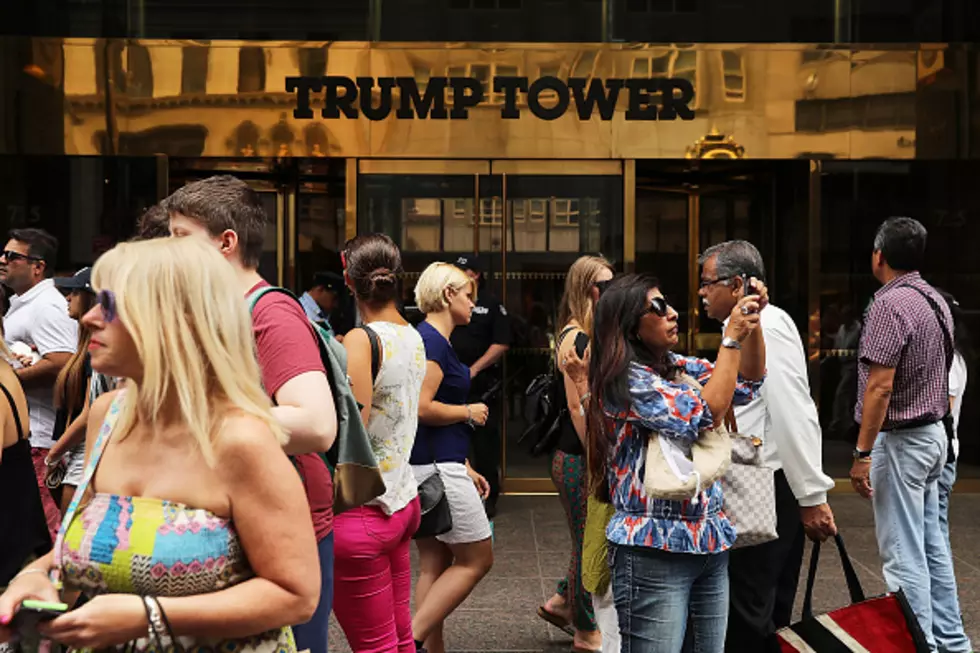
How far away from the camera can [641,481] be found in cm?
391

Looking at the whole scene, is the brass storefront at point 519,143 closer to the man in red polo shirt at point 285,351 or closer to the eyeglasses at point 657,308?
the eyeglasses at point 657,308

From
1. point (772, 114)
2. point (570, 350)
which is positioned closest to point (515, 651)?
point (570, 350)

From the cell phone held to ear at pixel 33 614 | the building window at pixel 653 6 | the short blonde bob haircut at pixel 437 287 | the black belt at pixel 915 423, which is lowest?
the cell phone held to ear at pixel 33 614

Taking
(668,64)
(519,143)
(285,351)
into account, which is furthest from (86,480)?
(668,64)

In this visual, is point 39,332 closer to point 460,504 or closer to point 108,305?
point 460,504

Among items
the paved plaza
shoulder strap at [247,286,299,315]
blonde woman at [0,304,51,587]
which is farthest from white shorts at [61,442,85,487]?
shoulder strap at [247,286,299,315]

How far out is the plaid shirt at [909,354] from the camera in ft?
18.6

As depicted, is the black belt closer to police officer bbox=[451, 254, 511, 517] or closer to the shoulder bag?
the shoulder bag

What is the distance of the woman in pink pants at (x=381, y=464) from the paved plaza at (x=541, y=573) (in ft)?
5.87

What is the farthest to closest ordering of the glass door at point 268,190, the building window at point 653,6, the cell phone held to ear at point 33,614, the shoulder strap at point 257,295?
the building window at point 653,6 < the glass door at point 268,190 < the shoulder strap at point 257,295 < the cell phone held to ear at point 33,614

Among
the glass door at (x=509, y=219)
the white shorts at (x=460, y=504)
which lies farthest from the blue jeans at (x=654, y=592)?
the glass door at (x=509, y=219)

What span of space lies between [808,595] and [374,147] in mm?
6715

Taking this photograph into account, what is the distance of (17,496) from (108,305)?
76.6 inches

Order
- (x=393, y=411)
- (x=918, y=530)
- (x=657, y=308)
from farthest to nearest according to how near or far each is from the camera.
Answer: (x=918, y=530)
(x=393, y=411)
(x=657, y=308)
